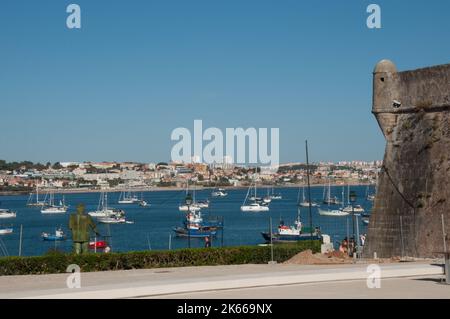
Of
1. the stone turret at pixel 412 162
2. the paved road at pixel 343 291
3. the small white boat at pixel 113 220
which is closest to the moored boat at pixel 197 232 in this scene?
the small white boat at pixel 113 220

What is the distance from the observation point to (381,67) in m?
25.5

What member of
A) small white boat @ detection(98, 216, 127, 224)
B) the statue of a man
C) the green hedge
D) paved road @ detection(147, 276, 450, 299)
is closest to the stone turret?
the green hedge

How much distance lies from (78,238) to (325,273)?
8.34 metres

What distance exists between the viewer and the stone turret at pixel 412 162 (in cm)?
2342

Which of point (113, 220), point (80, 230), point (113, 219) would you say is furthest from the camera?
point (113, 219)

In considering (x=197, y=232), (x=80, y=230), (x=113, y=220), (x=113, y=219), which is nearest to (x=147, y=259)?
(x=80, y=230)

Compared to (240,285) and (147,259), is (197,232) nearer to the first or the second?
(147,259)

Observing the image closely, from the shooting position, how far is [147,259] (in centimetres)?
2111

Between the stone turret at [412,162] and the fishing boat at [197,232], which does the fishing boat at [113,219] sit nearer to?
the fishing boat at [197,232]

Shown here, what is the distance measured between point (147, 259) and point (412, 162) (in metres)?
10.1

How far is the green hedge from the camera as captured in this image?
19719 millimetres

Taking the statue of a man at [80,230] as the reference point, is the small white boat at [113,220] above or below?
below

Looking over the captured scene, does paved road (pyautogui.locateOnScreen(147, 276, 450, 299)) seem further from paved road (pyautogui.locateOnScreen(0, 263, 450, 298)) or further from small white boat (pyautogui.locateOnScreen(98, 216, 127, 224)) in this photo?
small white boat (pyautogui.locateOnScreen(98, 216, 127, 224))

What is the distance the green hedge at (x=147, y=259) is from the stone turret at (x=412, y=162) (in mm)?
3240
